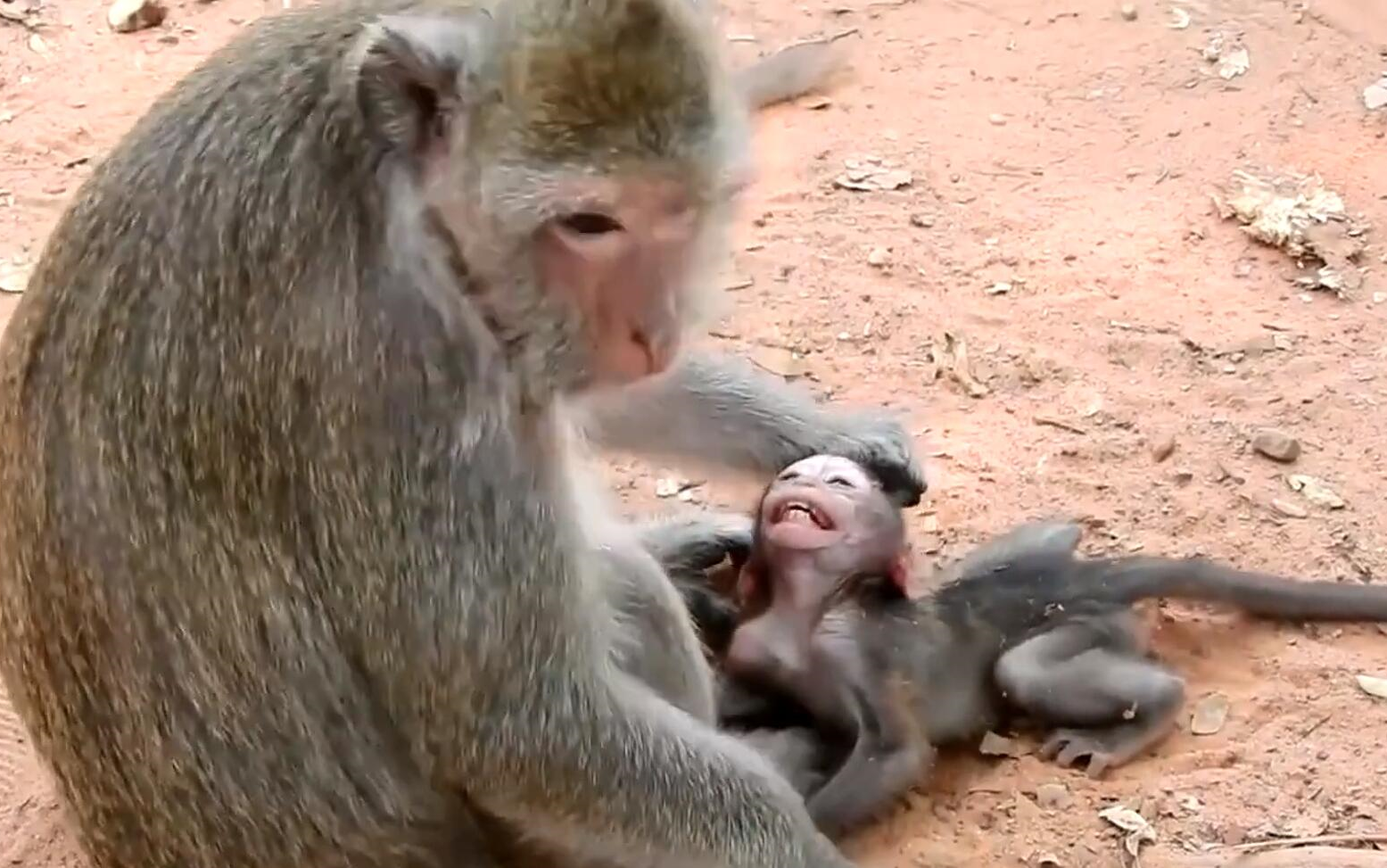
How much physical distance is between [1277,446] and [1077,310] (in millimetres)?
686

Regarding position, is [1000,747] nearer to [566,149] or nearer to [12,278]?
[566,149]

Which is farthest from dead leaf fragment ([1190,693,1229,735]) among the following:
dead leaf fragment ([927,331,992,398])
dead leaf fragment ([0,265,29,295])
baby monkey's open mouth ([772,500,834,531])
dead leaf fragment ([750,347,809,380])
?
dead leaf fragment ([0,265,29,295])

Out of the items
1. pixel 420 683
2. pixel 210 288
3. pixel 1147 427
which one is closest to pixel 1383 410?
pixel 1147 427

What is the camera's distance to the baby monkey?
144 inches

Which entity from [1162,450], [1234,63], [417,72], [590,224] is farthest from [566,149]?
[1234,63]

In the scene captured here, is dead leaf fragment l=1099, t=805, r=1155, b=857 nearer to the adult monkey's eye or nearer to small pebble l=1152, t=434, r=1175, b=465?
small pebble l=1152, t=434, r=1175, b=465

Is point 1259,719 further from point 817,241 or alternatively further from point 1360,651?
point 817,241

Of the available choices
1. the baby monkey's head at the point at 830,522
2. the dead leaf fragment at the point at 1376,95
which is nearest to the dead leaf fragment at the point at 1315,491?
the baby monkey's head at the point at 830,522

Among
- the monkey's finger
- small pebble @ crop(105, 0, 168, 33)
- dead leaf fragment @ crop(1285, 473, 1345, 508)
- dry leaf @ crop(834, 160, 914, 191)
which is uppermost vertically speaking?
small pebble @ crop(105, 0, 168, 33)

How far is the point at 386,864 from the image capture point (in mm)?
2814

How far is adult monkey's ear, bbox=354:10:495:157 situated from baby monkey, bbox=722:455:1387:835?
59.8 inches

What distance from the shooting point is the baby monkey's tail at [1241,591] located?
384cm

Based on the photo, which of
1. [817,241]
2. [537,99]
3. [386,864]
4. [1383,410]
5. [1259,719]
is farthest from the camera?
[817,241]

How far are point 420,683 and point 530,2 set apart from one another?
3.19 ft
